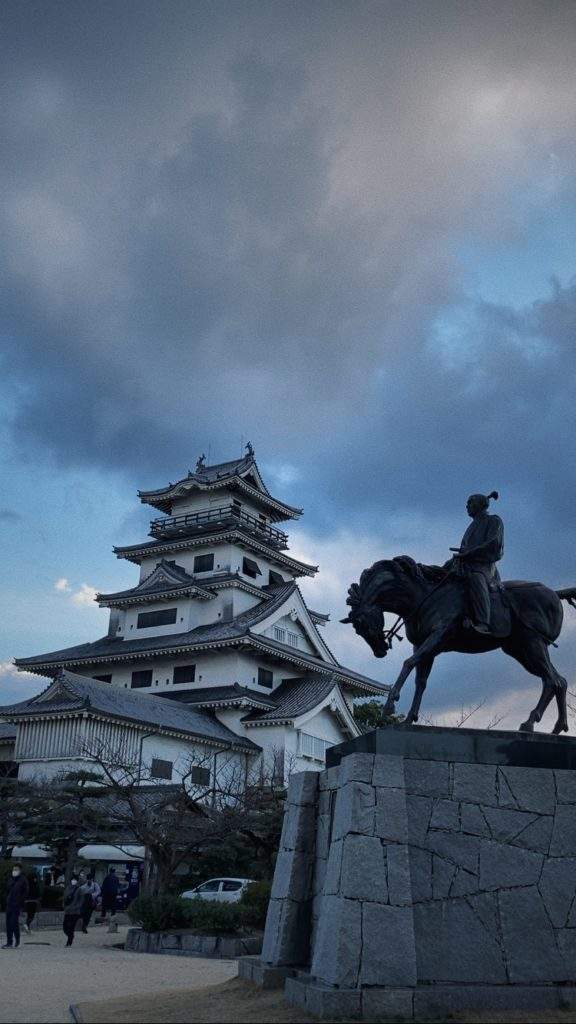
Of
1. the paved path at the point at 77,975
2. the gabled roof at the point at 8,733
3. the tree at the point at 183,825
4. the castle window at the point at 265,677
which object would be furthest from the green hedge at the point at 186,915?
the castle window at the point at 265,677

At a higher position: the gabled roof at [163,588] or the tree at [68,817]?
the gabled roof at [163,588]

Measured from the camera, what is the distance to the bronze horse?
32.8 ft

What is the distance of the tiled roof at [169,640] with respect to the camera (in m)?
40.7

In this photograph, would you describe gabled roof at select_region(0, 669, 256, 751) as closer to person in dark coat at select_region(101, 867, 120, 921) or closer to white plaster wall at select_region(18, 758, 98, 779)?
white plaster wall at select_region(18, 758, 98, 779)

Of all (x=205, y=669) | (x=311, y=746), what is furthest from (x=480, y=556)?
(x=205, y=669)

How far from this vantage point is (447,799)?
8461 millimetres

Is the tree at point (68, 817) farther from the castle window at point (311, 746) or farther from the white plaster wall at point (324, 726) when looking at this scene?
the white plaster wall at point (324, 726)

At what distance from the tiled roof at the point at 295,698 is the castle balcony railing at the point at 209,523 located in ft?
29.3

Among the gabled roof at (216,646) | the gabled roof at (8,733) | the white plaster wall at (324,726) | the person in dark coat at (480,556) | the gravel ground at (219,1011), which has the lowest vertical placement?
the gravel ground at (219,1011)

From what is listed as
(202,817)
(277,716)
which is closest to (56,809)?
(202,817)

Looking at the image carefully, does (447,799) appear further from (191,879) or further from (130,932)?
(191,879)

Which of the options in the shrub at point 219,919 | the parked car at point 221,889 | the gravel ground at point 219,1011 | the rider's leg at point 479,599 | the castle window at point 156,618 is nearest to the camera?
the gravel ground at point 219,1011

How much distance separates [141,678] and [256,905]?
2602 cm

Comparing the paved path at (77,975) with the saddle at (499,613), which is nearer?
the paved path at (77,975)
